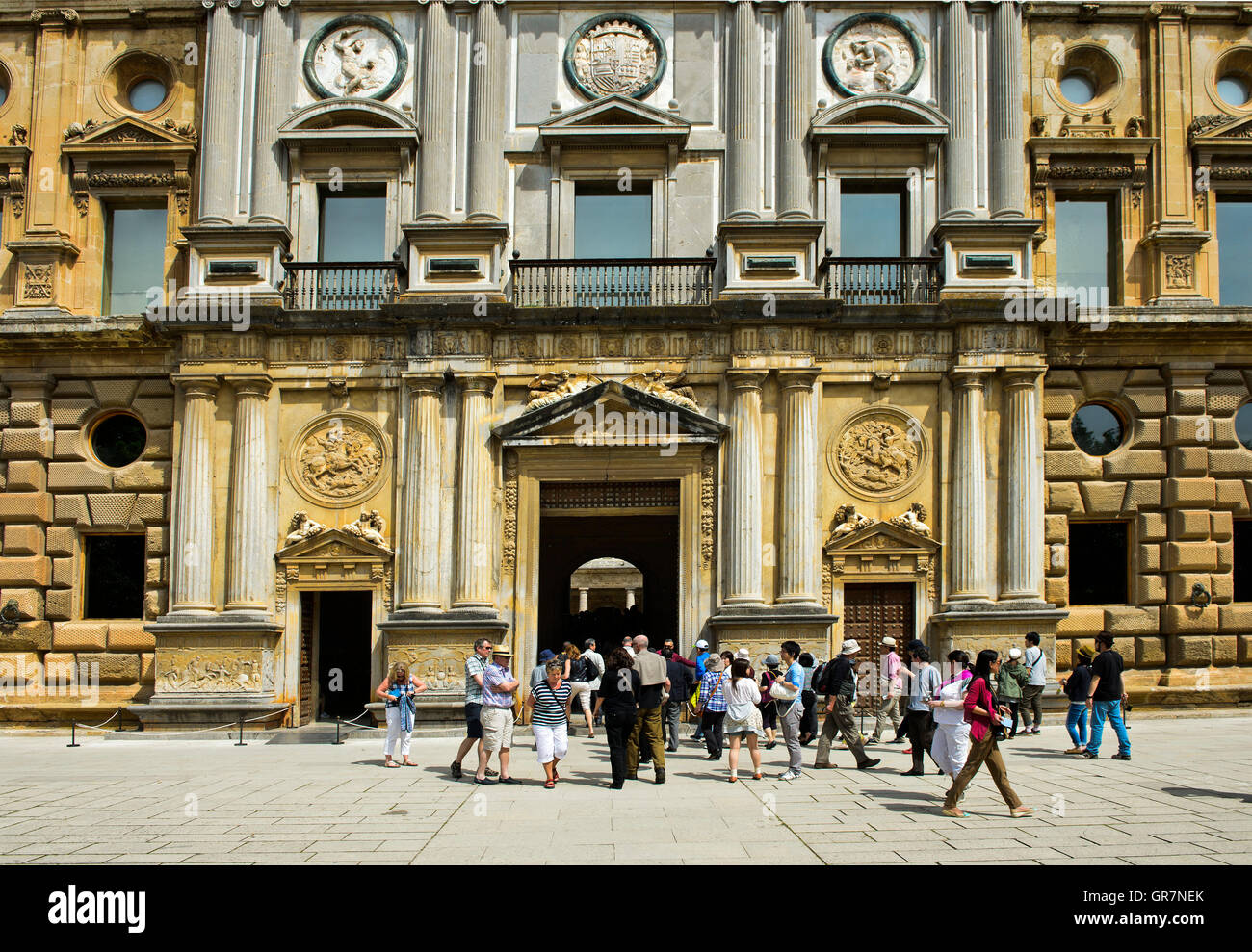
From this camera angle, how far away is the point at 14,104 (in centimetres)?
2242

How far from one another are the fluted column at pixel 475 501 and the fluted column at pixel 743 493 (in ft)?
14.4

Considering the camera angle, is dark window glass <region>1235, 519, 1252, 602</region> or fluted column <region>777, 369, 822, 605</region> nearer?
fluted column <region>777, 369, 822, 605</region>

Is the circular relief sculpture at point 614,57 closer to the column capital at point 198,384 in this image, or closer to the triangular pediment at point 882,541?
the column capital at point 198,384

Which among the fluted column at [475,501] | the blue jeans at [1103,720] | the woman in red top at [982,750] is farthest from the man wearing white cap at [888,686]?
the fluted column at [475,501]

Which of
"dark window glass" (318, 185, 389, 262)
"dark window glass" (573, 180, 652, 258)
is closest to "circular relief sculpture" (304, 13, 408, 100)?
"dark window glass" (318, 185, 389, 262)

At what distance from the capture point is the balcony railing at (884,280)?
20.9 meters

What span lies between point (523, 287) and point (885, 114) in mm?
7891

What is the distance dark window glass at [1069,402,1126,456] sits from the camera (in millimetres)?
21578

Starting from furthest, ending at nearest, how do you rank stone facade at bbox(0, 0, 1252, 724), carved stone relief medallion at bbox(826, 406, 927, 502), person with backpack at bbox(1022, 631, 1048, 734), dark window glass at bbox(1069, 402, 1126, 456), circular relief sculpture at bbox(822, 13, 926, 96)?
1. circular relief sculpture at bbox(822, 13, 926, 96)
2. dark window glass at bbox(1069, 402, 1126, 456)
3. carved stone relief medallion at bbox(826, 406, 927, 502)
4. stone facade at bbox(0, 0, 1252, 724)
5. person with backpack at bbox(1022, 631, 1048, 734)

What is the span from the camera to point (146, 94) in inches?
895

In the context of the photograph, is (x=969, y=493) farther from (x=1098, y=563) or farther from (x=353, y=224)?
(x=353, y=224)

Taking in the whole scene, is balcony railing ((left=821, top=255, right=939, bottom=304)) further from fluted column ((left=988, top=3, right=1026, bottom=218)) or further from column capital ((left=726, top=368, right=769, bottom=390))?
column capital ((left=726, top=368, right=769, bottom=390))

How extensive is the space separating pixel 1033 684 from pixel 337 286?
14592 millimetres

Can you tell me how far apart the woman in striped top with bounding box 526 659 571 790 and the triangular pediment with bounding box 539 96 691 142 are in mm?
11860
